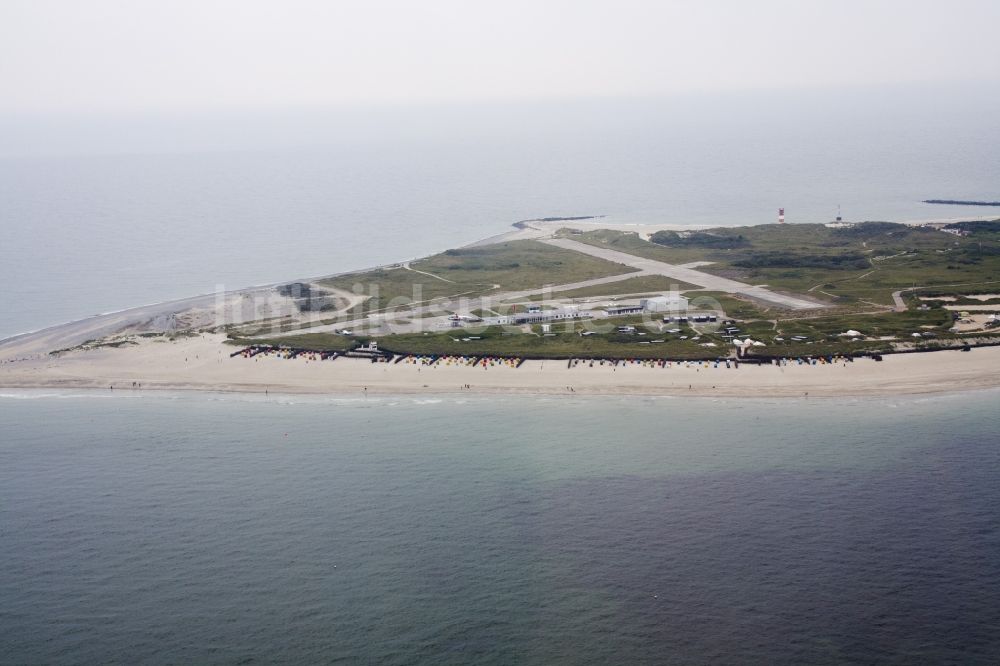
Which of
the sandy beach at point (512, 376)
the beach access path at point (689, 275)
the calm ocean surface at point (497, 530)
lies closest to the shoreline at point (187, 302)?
the sandy beach at point (512, 376)

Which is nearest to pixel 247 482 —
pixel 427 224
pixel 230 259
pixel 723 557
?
pixel 723 557

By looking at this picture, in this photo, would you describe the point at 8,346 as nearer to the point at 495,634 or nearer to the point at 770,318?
the point at 495,634

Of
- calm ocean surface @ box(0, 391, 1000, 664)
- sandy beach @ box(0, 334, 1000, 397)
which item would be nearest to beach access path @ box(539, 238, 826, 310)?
sandy beach @ box(0, 334, 1000, 397)

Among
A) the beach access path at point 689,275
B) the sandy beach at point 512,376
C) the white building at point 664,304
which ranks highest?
the beach access path at point 689,275

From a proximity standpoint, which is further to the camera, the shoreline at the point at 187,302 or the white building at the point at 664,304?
the white building at the point at 664,304

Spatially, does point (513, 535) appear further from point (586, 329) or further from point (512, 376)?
point (586, 329)

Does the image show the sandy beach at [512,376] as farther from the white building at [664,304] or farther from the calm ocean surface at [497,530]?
the white building at [664,304]

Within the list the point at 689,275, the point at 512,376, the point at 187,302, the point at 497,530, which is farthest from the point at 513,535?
the point at 187,302
